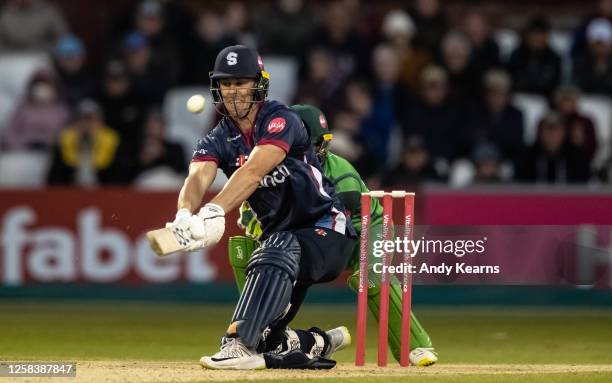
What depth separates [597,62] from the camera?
662 inches

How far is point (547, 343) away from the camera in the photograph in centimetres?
1155

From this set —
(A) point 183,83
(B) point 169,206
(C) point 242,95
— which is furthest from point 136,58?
(C) point 242,95

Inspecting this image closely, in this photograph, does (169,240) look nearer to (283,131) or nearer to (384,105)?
(283,131)

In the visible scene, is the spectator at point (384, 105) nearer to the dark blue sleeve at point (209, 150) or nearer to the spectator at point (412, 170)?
the spectator at point (412, 170)

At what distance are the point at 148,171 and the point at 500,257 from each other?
25.5 feet

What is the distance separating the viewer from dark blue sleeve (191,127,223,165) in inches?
329

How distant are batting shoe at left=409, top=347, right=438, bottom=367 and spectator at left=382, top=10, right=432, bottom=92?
8136 mm

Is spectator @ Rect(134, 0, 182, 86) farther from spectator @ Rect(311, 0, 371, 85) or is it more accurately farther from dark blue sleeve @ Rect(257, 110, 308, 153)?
dark blue sleeve @ Rect(257, 110, 308, 153)

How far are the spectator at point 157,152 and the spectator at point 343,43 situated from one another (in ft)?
7.48

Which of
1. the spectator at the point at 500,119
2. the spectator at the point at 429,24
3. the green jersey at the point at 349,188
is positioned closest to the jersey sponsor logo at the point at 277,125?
the green jersey at the point at 349,188

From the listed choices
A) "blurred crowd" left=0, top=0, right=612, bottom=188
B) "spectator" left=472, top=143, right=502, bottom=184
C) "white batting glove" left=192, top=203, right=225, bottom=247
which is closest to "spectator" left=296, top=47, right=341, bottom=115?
"blurred crowd" left=0, top=0, right=612, bottom=188

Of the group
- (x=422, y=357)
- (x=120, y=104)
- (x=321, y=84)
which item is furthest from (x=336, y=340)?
(x=120, y=104)

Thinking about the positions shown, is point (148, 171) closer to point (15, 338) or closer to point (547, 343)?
point (15, 338)

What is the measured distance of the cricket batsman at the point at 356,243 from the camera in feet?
28.8
